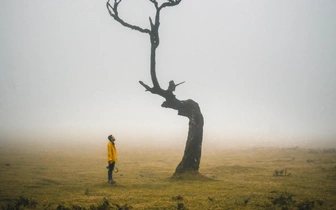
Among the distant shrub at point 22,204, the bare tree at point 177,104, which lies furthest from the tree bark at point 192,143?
the distant shrub at point 22,204

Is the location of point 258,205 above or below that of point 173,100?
below

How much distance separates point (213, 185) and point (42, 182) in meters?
9.60

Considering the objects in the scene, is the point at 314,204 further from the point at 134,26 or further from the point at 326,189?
the point at 134,26

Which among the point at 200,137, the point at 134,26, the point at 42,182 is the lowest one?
the point at 42,182

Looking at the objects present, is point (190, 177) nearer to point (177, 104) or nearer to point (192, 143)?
point (192, 143)

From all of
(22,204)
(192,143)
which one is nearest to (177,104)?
(192,143)

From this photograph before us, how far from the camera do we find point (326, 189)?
13.3 m

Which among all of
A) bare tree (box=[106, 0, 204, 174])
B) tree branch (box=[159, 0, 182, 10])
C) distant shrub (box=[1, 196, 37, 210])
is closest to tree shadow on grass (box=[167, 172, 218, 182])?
bare tree (box=[106, 0, 204, 174])

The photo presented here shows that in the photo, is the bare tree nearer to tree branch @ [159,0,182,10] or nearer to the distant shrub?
tree branch @ [159,0,182,10]

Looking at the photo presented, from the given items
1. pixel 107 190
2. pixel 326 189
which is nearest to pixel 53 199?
pixel 107 190

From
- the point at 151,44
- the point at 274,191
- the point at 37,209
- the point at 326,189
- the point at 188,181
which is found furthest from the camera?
the point at 151,44

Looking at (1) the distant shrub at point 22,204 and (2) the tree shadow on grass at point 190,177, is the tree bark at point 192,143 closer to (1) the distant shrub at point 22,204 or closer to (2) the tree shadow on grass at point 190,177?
(2) the tree shadow on grass at point 190,177

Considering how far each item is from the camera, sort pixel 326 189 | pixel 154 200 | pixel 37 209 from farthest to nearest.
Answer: pixel 326 189
pixel 154 200
pixel 37 209

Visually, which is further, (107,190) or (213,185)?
(213,185)
